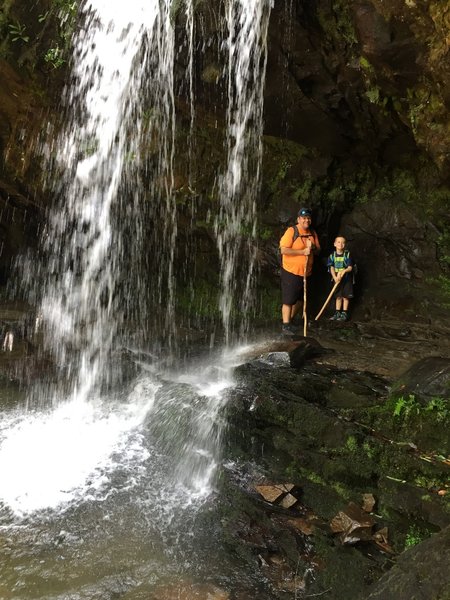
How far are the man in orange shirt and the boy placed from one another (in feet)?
1.51

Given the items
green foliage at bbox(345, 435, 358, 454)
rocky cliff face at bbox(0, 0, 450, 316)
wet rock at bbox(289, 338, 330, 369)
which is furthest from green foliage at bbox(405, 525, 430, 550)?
rocky cliff face at bbox(0, 0, 450, 316)

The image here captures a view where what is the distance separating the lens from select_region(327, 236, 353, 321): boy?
9109 millimetres

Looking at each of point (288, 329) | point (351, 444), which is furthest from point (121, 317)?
point (351, 444)

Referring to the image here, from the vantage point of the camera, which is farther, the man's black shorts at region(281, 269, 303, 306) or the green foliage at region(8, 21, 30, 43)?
the green foliage at region(8, 21, 30, 43)

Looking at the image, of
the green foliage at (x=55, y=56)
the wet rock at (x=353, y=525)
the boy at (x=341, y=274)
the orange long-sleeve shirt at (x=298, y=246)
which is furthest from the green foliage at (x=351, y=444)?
the green foliage at (x=55, y=56)

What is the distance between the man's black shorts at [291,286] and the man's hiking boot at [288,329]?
0.44m

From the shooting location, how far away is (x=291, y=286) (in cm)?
910

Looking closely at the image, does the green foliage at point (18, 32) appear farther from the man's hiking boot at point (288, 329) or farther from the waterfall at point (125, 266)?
the man's hiking boot at point (288, 329)

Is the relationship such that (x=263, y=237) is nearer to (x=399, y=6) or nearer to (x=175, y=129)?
(x=175, y=129)

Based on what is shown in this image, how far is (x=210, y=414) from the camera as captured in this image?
238 inches

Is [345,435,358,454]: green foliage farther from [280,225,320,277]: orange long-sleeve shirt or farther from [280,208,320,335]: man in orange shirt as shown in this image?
[280,225,320,277]: orange long-sleeve shirt

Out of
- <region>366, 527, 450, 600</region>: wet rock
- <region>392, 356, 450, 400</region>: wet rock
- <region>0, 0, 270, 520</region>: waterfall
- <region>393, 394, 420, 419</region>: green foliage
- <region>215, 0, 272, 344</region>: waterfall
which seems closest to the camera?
<region>366, 527, 450, 600</region>: wet rock

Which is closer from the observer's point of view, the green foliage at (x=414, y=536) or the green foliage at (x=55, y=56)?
the green foliage at (x=414, y=536)

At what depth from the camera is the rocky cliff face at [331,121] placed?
6492mm
